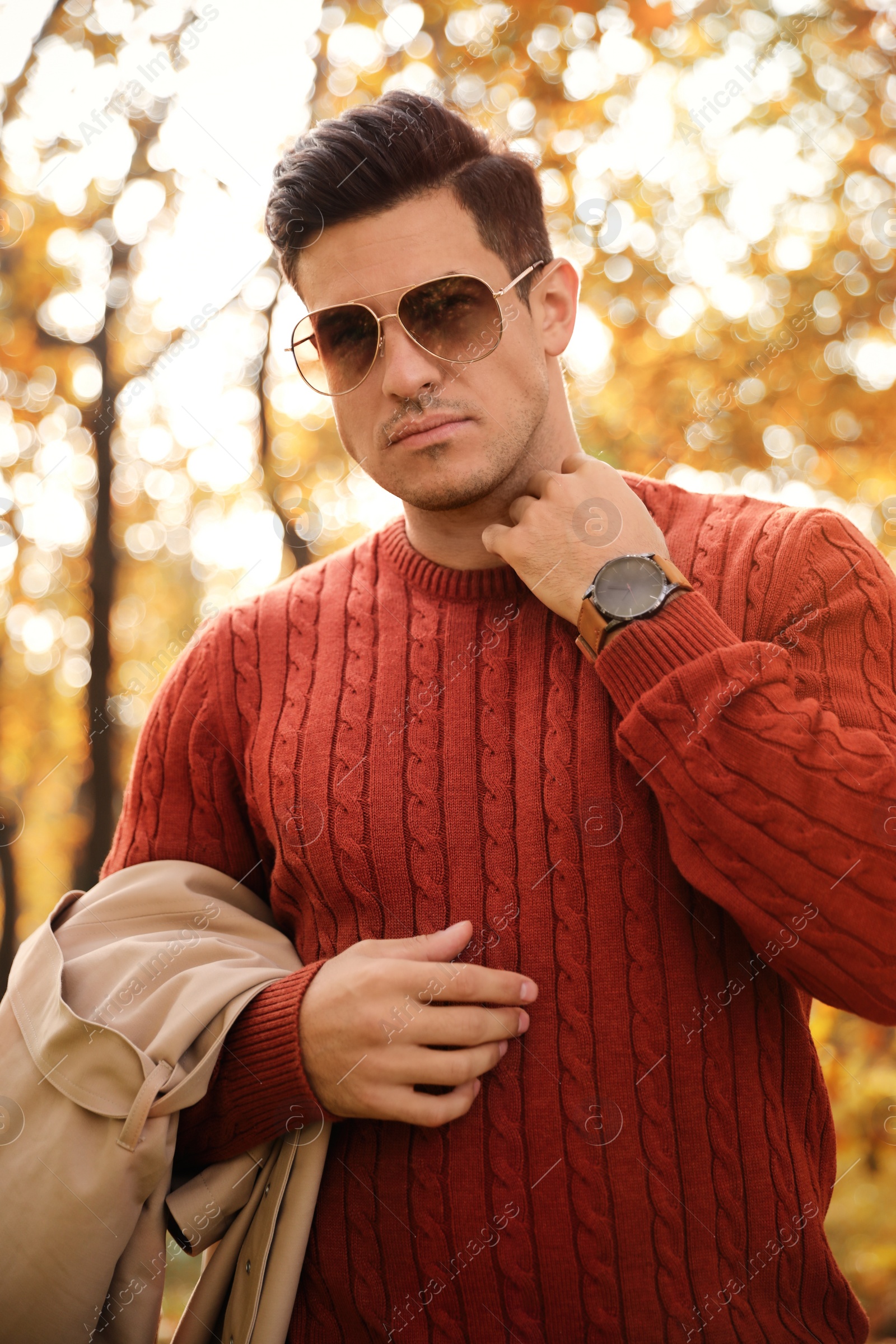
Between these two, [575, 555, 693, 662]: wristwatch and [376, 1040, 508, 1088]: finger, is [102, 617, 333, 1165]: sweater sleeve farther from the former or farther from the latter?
[575, 555, 693, 662]: wristwatch

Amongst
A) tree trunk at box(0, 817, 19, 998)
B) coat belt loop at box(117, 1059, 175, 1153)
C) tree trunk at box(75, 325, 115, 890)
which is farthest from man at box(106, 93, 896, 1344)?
tree trunk at box(0, 817, 19, 998)

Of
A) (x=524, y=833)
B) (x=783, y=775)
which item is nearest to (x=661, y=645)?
(x=783, y=775)

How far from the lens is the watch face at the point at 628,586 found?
1513 millimetres

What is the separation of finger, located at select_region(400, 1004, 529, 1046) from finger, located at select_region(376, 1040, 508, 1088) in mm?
13

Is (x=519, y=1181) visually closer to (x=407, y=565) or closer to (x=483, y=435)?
(x=407, y=565)

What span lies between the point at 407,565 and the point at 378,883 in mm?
644

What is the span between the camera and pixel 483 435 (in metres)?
1.77

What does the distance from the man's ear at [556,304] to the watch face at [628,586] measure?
61cm

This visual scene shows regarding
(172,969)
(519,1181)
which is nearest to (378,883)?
(172,969)

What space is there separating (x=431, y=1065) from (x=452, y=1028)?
63mm

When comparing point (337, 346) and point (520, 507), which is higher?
point (337, 346)

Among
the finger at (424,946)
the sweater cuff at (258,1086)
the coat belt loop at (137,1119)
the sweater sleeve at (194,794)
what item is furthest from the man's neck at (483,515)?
the coat belt loop at (137,1119)

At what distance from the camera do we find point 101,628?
5.54 m

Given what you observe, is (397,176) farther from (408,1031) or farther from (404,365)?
(408,1031)
